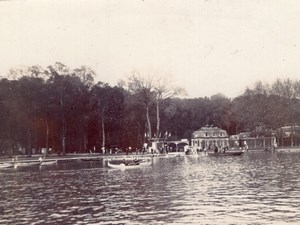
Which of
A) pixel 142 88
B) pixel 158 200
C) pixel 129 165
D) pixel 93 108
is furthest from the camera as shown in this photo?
pixel 93 108

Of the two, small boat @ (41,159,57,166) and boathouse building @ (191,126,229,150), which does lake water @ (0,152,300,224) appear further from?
boathouse building @ (191,126,229,150)

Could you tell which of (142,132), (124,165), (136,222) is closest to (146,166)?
(124,165)

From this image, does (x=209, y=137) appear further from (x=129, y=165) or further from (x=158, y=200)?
(x=158, y=200)

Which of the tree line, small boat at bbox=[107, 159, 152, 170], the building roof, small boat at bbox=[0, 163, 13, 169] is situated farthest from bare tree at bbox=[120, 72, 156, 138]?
the building roof

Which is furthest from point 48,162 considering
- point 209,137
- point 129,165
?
point 209,137

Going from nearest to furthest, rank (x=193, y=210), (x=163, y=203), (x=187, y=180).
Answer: (x=193, y=210) < (x=163, y=203) < (x=187, y=180)

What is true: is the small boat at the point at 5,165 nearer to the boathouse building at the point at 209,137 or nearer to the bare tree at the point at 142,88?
the bare tree at the point at 142,88

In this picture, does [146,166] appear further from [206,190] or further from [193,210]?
[193,210]
